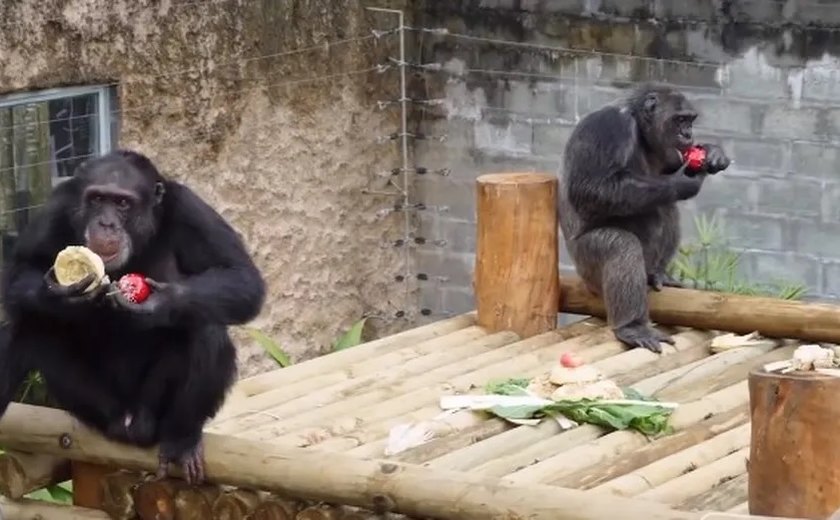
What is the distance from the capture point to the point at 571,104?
11.0 m

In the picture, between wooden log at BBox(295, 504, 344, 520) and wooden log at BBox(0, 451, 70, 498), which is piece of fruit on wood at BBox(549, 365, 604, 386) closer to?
wooden log at BBox(295, 504, 344, 520)

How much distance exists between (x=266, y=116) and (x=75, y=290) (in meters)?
4.60

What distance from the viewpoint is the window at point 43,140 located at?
9.40 m

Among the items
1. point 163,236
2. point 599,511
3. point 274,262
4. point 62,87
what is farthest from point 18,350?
point 274,262

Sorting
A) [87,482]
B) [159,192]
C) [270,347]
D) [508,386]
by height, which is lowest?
[270,347]

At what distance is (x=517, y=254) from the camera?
29.8 ft

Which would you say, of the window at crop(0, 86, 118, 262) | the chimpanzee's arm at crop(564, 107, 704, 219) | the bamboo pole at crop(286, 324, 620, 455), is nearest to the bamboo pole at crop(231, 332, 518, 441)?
the bamboo pole at crop(286, 324, 620, 455)

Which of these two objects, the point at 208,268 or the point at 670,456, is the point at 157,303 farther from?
the point at 670,456

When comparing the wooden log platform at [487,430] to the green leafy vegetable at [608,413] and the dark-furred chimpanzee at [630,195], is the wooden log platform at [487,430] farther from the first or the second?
the dark-furred chimpanzee at [630,195]

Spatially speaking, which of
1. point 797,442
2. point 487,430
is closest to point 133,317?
point 487,430

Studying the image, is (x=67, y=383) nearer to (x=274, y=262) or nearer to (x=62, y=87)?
(x=62, y=87)

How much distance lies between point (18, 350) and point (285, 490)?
1069 mm

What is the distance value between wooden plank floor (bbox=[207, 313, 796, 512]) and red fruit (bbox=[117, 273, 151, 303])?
1.06m

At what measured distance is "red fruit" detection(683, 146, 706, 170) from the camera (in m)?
9.23
